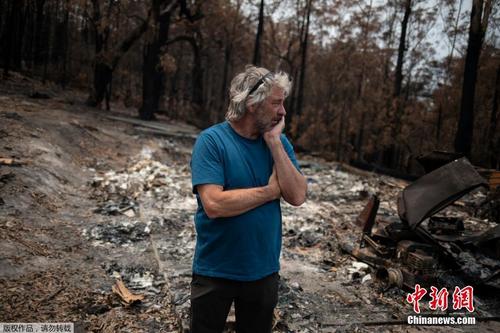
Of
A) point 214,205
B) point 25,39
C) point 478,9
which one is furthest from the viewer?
point 25,39

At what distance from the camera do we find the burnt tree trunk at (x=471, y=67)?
1289 cm

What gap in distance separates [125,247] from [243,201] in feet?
13.4

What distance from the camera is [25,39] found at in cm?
3312

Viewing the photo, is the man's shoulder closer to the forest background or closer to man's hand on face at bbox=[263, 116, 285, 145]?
man's hand on face at bbox=[263, 116, 285, 145]

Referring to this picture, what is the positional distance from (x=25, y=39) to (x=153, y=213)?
33628 mm

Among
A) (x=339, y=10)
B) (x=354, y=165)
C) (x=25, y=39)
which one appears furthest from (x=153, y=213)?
(x=25, y=39)

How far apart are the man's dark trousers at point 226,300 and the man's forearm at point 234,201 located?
40 centimetres

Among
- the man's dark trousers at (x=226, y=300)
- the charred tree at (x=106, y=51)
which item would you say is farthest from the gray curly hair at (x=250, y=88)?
the charred tree at (x=106, y=51)

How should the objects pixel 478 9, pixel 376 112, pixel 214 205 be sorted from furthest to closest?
1. pixel 376 112
2. pixel 478 9
3. pixel 214 205

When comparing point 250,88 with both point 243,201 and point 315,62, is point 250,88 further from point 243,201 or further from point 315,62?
point 315,62

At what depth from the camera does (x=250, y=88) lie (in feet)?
7.31

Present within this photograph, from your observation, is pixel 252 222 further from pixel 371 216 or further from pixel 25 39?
pixel 25 39

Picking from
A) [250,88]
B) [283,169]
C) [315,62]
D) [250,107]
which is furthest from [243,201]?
[315,62]
